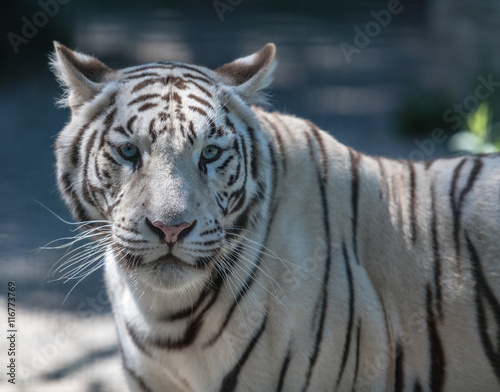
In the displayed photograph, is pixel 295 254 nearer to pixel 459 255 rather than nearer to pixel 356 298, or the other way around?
pixel 356 298

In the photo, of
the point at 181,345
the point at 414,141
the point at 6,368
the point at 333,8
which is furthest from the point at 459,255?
the point at 333,8

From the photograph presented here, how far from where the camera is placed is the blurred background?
3209mm

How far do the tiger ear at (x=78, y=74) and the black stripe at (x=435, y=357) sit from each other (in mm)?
1119

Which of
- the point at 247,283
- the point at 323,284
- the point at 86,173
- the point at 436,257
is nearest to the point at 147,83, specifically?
the point at 86,173

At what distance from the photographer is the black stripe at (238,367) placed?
1764mm

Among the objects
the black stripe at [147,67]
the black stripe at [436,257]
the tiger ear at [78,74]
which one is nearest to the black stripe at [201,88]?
the black stripe at [147,67]

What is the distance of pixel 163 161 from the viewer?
160cm

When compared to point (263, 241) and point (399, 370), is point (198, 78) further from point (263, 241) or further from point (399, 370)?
point (399, 370)

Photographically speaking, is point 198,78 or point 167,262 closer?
point 167,262

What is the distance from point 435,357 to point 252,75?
952 millimetres

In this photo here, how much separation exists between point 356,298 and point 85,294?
196 centimetres

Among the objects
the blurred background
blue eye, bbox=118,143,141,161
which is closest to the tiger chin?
blue eye, bbox=118,143,141,161

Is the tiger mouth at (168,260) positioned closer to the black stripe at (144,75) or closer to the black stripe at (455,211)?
the black stripe at (144,75)

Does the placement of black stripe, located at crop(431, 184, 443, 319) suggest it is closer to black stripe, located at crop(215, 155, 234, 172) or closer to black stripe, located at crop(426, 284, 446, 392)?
black stripe, located at crop(426, 284, 446, 392)
